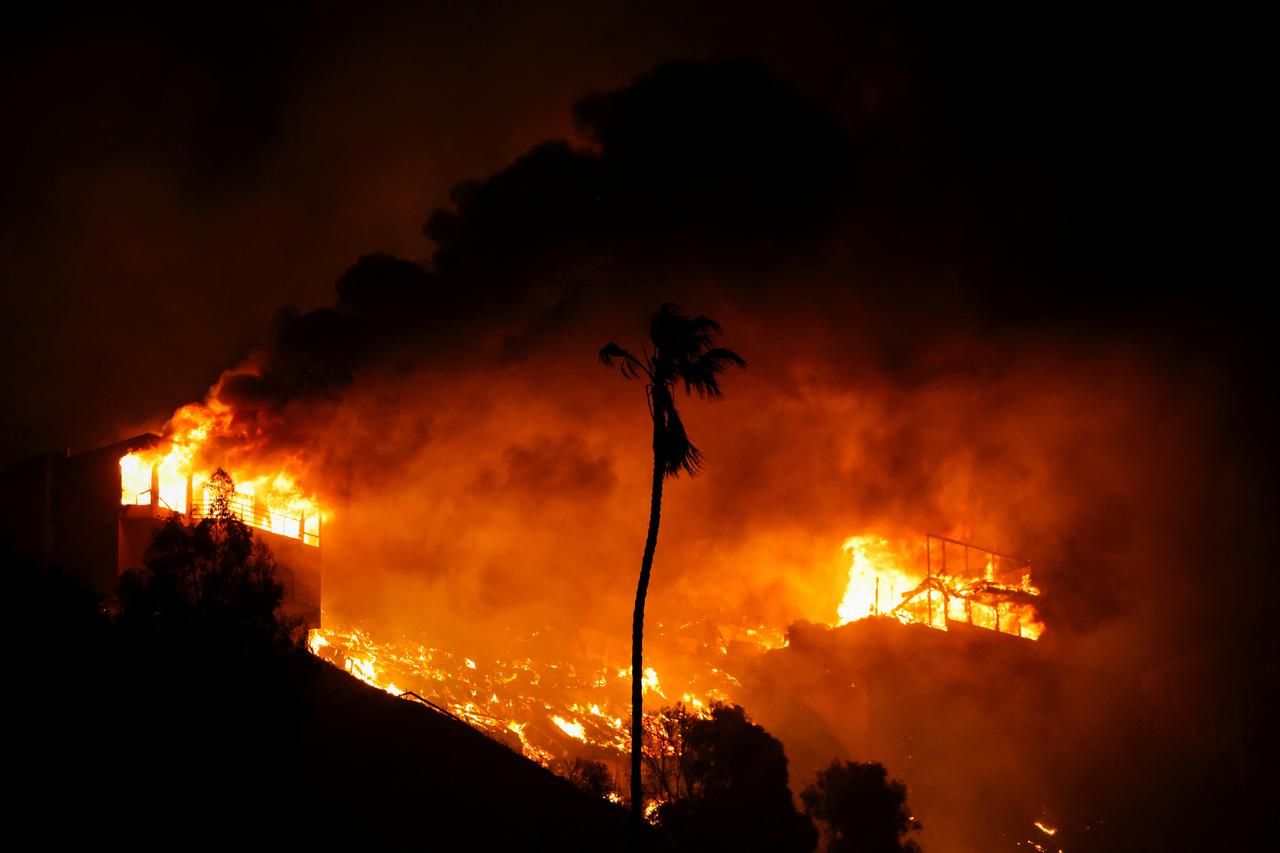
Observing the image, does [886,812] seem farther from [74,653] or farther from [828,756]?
[828,756]

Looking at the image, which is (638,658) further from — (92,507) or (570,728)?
(570,728)

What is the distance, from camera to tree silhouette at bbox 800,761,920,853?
4703cm

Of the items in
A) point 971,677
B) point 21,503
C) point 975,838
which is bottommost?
point 975,838

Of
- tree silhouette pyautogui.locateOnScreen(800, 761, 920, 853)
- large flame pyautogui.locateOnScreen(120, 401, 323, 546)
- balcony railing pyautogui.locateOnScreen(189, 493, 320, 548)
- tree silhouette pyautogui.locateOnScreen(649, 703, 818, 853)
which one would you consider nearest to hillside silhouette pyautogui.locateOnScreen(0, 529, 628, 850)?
tree silhouette pyautogui.locateOnScreen(649, 703, 818, 853)

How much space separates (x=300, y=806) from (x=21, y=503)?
81.6 feet

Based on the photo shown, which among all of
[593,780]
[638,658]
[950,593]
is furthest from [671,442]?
[950,593]

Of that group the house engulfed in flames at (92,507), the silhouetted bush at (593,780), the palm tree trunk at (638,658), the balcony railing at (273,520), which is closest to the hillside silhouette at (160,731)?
the palm tree trunk at (638,658)

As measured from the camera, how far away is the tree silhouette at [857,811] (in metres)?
47.0

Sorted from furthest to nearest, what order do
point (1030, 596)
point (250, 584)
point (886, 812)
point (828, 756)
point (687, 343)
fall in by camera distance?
point (828, 756)
point (1030, 596)
point (886, 812)
point (687, 343)
point (250, 584)

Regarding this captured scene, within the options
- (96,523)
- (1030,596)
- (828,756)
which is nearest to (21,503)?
(96,523)

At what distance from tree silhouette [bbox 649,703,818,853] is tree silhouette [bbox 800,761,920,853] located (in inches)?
48.9

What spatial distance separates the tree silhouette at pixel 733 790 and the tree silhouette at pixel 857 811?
1.24 meters

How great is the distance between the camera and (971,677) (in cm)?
9631

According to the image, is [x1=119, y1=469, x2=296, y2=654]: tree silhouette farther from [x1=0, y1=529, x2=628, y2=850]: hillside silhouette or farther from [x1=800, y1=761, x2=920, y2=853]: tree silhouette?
[x1=800, y1=761, x2=920, y2=853]: tree silhouette
